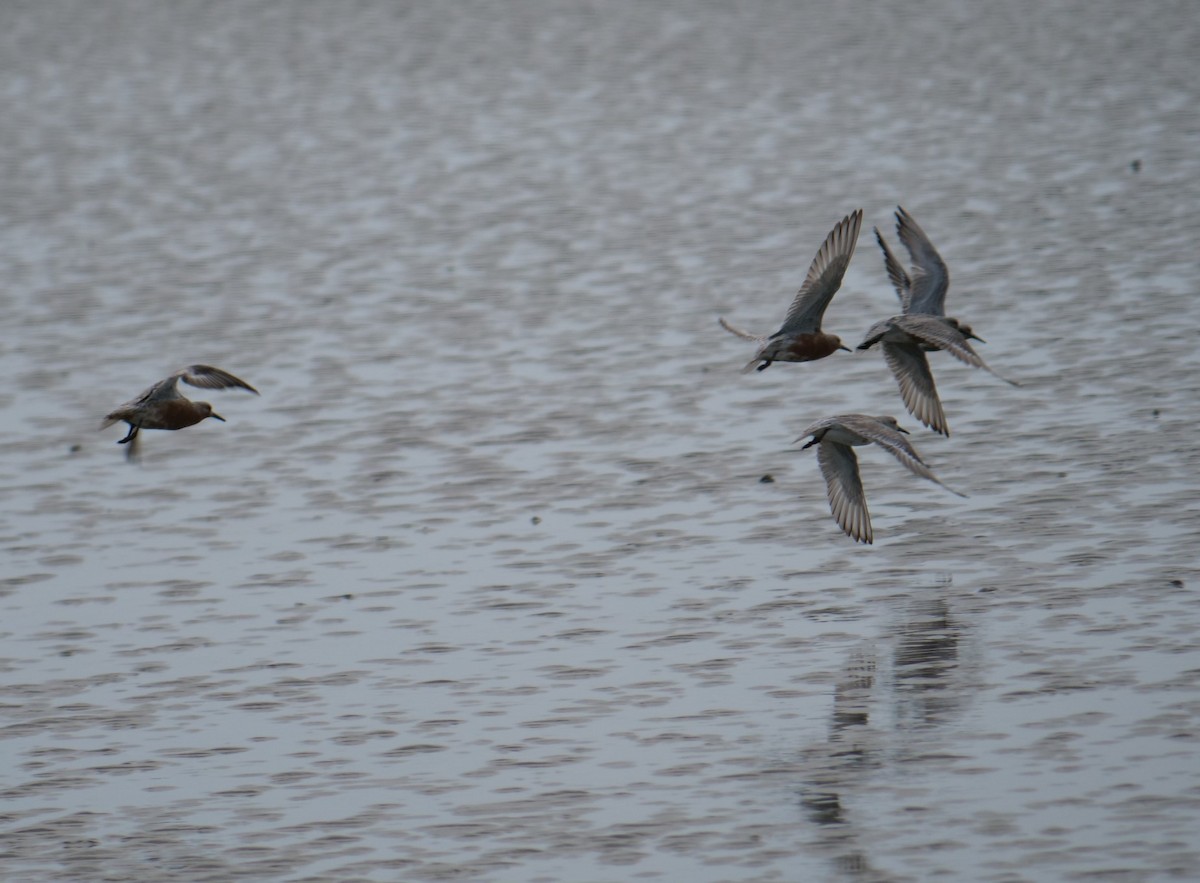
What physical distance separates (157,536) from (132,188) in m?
17.8

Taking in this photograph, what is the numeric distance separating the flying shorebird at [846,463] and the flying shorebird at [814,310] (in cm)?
48

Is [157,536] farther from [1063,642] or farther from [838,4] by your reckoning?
[838,4]

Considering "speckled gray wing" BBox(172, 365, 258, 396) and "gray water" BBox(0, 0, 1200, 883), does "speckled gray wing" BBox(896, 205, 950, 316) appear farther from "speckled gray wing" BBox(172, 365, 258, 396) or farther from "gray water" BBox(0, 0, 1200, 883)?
"speckled gray wing" BBox(172, 365, 258, 396)

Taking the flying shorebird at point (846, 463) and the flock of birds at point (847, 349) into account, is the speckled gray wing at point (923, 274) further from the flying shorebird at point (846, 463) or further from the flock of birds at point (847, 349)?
the flying shorebird at point (846, 463)

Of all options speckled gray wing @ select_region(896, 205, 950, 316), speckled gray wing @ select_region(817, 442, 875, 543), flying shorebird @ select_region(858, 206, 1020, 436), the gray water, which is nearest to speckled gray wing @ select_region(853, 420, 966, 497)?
speckled gray wing @ select_region(817, 442, 875, 543)

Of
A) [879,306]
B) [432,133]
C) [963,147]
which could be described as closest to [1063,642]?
[879,306]

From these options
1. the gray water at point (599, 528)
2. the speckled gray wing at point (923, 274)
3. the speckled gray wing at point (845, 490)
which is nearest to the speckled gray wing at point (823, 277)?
the speckled gray wing at point (845, 490)

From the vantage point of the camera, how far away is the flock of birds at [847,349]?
1338 centimetres

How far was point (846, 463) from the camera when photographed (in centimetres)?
1377

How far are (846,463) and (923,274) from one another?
6.31 feet

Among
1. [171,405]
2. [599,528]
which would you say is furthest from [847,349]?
[171,405]

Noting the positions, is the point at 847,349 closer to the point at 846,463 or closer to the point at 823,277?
the point at 823,277

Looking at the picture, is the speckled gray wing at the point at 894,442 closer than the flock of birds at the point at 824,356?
Yes

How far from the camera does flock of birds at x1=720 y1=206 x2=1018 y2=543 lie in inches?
527
